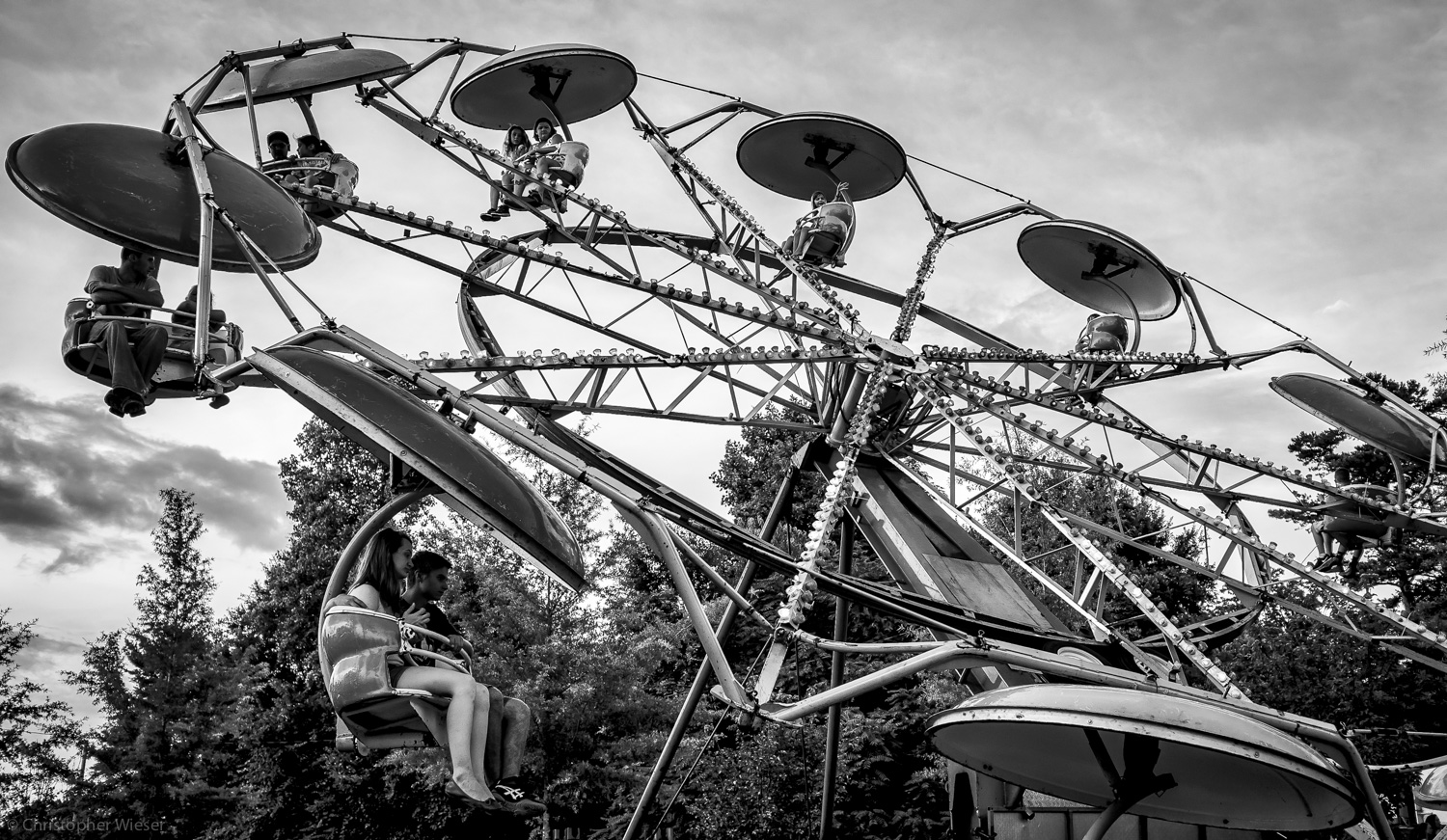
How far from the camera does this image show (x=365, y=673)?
5.91 meters

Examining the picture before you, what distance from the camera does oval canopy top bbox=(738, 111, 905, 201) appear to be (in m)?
13.5

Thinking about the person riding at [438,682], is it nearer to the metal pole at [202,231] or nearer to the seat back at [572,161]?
the metal pole at [202,231]

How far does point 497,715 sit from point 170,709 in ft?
105

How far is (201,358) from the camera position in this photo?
6.59m

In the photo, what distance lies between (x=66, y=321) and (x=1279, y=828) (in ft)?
27.5

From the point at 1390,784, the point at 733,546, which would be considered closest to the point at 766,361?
the point at 733,546

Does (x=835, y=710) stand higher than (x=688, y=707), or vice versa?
(x=835, y=710)

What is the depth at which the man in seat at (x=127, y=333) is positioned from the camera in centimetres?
722

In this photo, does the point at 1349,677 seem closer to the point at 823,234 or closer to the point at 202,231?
the point at 823,234

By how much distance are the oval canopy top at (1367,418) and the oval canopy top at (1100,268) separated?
1690 mm

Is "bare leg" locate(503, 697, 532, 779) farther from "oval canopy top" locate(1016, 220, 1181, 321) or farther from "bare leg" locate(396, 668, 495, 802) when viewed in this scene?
"oval canopy top" locate(1016, 220, 1181, 321)

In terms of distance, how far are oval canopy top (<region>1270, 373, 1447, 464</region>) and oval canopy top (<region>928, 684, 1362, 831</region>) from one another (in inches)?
277

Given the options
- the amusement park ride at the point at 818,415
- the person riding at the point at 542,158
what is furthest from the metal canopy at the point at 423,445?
the person riding at the point at 542,158

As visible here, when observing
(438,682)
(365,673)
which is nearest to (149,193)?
(365,673)
